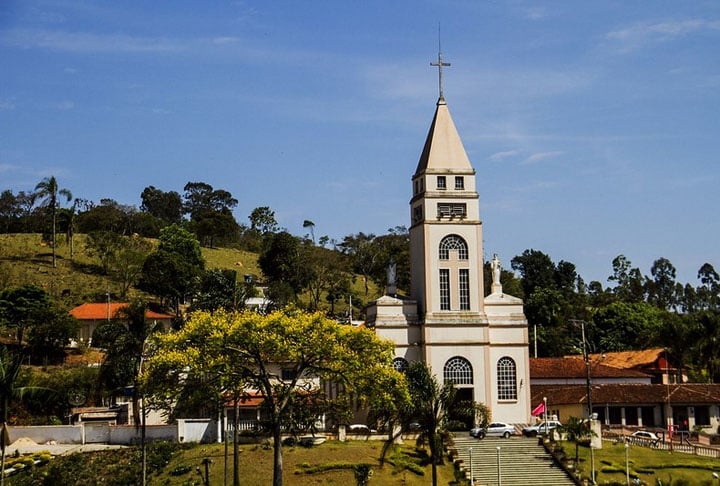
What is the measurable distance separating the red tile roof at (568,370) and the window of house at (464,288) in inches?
579

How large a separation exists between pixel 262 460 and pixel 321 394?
628 centimetres

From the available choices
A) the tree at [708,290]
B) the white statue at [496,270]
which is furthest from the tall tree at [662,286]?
the white statue at [496,270]

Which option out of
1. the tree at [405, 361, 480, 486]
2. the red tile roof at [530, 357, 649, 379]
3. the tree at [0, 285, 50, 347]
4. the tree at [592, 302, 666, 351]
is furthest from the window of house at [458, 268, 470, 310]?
the tree at [592, 302, 666, 351]

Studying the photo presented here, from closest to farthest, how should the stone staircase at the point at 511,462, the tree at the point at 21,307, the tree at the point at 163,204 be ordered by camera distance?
the stone staircase at the point at 511,462, the tree at the point at 21,307, the tree at the point at 163,204

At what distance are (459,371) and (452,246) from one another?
24.8 feet

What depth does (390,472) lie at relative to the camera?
5019cm

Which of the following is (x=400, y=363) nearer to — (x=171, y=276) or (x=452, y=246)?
(x=452, y=246)

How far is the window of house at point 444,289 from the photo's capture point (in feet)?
203

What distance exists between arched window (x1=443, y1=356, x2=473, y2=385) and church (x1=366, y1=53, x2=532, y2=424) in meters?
0.06

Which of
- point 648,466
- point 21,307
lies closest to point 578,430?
point 648,466

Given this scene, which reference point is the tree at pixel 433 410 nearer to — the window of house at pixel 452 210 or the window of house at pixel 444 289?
the window of house at pixel 444 289

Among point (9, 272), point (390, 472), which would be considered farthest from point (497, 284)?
point (9, 272)

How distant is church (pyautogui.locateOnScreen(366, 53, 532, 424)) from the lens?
200 feet

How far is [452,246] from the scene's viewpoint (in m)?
62.6
